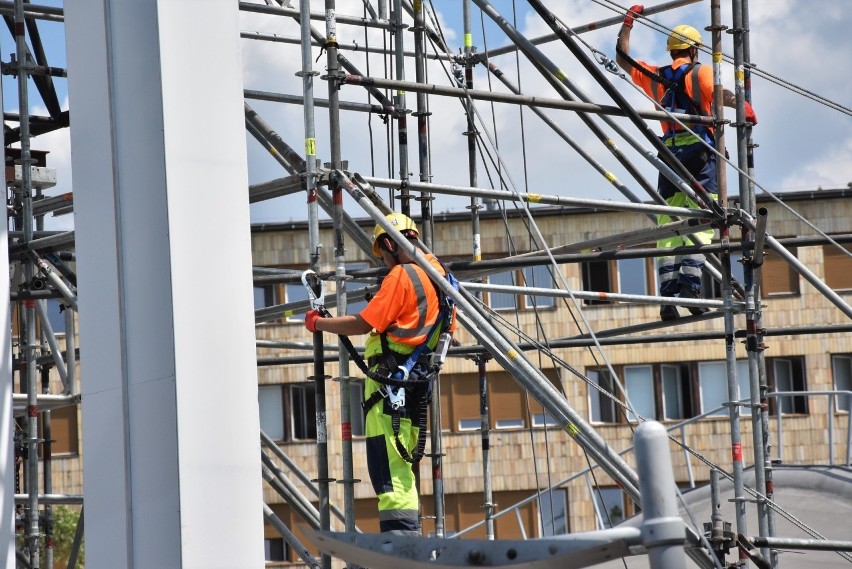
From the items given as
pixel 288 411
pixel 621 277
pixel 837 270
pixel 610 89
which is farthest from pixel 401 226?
pixel 837 270

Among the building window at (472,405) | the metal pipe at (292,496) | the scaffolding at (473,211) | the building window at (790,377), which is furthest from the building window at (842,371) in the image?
the metal pipe at (292,496)

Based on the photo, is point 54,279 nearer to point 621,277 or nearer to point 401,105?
point 401,105

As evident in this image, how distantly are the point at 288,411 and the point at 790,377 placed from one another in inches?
560

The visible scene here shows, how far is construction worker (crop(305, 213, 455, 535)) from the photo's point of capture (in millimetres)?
7352

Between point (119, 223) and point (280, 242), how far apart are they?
31.6 metres

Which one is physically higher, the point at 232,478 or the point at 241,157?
the point at 241,157

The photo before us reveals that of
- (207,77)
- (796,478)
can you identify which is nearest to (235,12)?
(207,77)

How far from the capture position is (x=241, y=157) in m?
5.56

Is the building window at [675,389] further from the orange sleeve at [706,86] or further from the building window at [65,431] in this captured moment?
the orange sleeve at [706,86]

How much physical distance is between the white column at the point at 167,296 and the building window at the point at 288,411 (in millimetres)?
32944

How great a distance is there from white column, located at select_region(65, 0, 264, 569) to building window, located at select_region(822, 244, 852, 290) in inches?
1335

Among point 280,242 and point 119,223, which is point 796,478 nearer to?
point 119,223

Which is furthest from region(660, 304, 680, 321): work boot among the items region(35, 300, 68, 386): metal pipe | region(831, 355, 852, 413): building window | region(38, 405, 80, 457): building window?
region(831, 355, 852, 413): building window

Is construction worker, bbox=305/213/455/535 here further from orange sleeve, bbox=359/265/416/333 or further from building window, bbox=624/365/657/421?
building window, bbox=624/365/657/421
